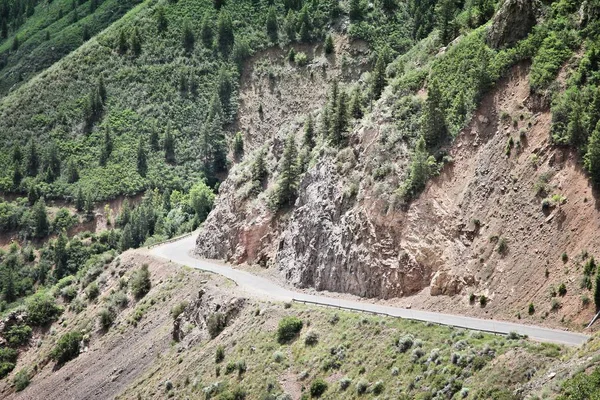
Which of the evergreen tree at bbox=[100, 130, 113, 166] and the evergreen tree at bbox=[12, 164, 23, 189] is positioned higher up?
the evergreen tree at bbox=[100, 130, 113, 166]

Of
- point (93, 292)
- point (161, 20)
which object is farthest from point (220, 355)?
point (161, 20)

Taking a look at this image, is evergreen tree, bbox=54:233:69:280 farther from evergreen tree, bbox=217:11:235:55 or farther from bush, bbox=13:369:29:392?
evergreen tree, bbox=217:11:235:55

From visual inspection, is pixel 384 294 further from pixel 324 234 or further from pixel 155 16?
pixel 155 16

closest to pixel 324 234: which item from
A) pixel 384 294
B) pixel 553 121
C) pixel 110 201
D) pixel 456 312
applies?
pixel 384 294

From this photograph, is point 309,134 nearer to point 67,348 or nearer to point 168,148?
point 67,348

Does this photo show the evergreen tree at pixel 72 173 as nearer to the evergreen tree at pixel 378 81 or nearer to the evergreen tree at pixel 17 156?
the evergreen tree at pixel 17 156

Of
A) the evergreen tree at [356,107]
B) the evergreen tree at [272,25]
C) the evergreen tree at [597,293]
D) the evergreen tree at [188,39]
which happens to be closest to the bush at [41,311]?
the evergreen tree at [356,107]

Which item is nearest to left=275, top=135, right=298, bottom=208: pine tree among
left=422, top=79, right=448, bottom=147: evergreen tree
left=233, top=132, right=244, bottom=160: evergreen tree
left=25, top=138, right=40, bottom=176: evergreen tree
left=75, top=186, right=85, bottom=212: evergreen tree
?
left=422, top=79, right=448, bottom=147: evergreen tree
